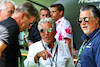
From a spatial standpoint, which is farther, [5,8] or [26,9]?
[5,8]

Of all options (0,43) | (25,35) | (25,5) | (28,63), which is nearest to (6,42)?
(0,43)

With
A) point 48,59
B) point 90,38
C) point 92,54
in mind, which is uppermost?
point 90,38

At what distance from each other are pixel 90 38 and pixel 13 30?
1.16 meters

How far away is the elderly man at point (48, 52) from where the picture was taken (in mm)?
2170

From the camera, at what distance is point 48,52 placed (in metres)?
2.27

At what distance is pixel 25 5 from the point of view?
6.04ft

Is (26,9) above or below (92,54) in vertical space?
above

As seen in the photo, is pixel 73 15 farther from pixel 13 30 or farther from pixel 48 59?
pixel 13 30

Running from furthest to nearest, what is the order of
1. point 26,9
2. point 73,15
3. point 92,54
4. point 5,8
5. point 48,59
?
point 73,15 → point 48,59 → point 5,8 → point 92,54 → point 26,9

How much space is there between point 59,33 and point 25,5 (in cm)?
160

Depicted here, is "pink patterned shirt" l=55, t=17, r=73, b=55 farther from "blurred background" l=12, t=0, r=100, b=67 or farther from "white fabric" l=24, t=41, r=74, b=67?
"blurred background" l=12, t=0, r=100, b=67

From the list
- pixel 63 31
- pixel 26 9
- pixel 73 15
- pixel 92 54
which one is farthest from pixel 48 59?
pixel 73 15

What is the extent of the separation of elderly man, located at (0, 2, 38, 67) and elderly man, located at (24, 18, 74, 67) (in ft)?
1.07

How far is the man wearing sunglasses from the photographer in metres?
1.92
